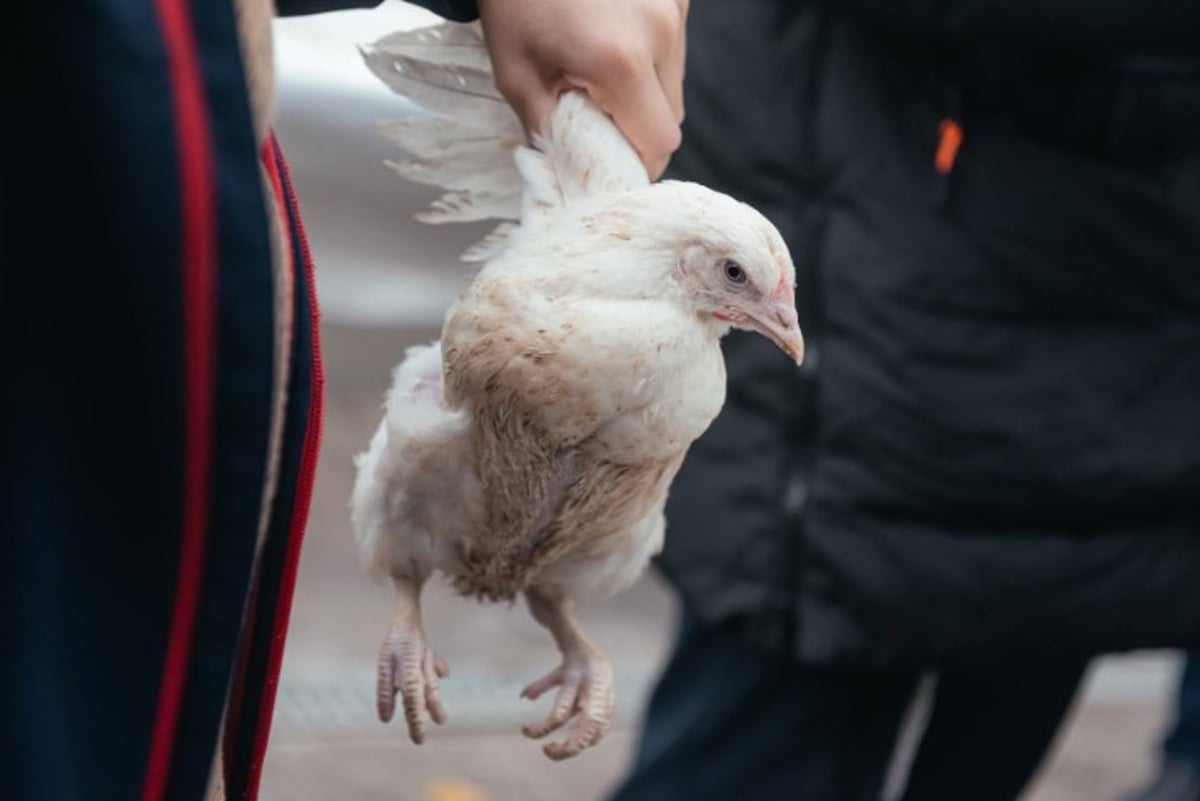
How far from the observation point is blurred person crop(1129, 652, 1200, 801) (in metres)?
3.49

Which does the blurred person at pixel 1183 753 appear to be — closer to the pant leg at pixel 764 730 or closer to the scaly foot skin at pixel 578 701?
the pant leg at pixel 764 730

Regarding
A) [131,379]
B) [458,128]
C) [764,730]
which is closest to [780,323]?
[458,128]

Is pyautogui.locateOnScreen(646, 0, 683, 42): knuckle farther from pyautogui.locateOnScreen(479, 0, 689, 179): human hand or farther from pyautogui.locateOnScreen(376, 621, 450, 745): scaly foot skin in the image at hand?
pyautogui.locateOnScreen(376, 621, 450, 745): scaly foot skin

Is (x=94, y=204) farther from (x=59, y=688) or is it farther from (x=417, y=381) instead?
(x=417, y=381)

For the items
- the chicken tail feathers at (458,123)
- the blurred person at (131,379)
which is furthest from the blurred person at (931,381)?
the blurred person at (131,379)

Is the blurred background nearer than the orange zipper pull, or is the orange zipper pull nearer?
the orange zipper pull

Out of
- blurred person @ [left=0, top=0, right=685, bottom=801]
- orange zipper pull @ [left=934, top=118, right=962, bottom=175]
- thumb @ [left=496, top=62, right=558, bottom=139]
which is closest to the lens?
blurred person @ [left=0, top=0, right=685, bottom=801]

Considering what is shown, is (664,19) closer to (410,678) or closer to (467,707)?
(410,678)

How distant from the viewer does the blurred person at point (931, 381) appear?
2471mm

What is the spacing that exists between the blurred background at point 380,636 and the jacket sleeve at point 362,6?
1.33 meters

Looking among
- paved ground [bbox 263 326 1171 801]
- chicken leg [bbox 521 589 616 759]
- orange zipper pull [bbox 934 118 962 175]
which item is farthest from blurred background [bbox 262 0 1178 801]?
chicken leg [bbox 521 589 616 759]

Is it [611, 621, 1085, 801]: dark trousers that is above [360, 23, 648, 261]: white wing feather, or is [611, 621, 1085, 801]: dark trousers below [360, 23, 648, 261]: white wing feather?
below

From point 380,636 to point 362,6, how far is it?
273 centimetres

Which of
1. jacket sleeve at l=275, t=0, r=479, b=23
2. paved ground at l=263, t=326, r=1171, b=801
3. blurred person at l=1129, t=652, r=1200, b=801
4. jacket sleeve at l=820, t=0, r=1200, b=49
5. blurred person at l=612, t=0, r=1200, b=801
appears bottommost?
paved ground at l=263, t=326, r=1171, b=801
